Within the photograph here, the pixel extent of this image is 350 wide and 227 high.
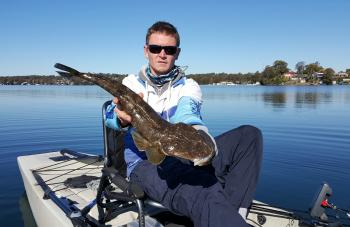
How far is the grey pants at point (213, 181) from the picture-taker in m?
2.96

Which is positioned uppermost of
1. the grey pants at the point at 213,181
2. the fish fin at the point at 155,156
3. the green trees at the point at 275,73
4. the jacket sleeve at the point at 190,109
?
the green trees at the point at 275,73

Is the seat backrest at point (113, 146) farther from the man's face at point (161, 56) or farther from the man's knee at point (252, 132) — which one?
the man's knee at point (252, 132)

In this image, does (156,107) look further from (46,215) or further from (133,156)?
(46,215)

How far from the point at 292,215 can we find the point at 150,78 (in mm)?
2686

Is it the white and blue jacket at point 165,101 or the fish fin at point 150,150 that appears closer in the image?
the fish fin at point 150,150

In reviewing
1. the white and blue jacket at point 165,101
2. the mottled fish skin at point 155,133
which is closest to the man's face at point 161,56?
the white and blue jacket at point 165,101

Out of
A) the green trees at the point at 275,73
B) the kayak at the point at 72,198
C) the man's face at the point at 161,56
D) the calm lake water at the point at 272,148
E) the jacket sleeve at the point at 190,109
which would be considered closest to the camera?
the jacket sleeve at the point at 190,109

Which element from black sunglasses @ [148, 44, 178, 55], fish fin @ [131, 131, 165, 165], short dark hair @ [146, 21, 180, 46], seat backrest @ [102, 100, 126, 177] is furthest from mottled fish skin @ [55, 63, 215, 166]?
seat backrest @ [102, 100, 126, 177]

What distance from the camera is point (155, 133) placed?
126 inches

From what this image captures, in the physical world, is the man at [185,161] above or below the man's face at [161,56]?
below

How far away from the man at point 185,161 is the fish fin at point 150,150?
234 mm

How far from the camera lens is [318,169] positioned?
10.6 metres

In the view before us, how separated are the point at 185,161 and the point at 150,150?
0.36 m

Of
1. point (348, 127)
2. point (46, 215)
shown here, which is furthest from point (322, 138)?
point (46, 215)
